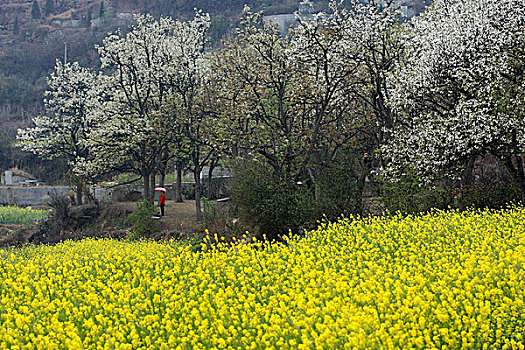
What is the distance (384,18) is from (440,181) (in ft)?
16.5

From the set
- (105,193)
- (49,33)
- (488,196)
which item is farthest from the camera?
(49,33)

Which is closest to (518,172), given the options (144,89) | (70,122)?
(144,89)

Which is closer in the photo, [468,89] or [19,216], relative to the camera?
[468,89]

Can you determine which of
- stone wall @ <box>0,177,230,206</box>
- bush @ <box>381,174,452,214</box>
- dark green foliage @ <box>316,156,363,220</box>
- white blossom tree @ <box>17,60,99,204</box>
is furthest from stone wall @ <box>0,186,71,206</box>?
bush @ <box>381,174,452,214</box>

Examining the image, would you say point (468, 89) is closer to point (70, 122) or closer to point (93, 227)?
point (93, 227)

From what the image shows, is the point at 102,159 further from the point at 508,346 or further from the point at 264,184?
the point at 508,346

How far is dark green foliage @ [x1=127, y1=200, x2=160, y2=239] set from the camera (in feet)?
58.6

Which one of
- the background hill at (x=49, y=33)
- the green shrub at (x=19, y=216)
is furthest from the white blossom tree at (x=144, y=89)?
the background hill at (x=49, y=33)

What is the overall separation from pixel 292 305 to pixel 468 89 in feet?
34.8

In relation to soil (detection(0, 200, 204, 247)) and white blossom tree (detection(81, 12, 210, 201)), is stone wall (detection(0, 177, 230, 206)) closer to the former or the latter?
white blossom tree (detection(81, 12, 210, 201))

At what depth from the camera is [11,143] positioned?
1657 inches

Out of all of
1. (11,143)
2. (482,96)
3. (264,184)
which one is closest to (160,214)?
(264,184)

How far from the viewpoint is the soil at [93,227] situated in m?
18.3

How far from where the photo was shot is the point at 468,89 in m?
13.5
